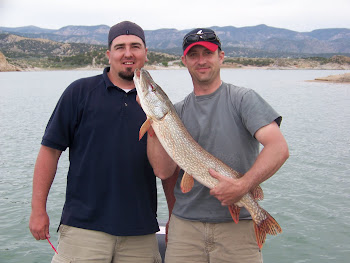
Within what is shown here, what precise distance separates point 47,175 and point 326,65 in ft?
410

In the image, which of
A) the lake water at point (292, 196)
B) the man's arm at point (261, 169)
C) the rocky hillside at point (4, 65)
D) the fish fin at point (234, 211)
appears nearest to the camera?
the man's arm at point (261, 169)

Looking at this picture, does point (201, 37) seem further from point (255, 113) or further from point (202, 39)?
point (255, 113)

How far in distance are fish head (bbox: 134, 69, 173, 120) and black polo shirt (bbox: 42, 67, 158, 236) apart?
22 centimetres

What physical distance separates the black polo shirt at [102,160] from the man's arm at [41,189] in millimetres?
127

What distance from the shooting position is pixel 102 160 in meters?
3.47

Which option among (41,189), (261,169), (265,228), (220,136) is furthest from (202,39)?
(41,189)

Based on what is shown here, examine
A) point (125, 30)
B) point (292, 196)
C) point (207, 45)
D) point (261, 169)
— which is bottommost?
point (292, 196)

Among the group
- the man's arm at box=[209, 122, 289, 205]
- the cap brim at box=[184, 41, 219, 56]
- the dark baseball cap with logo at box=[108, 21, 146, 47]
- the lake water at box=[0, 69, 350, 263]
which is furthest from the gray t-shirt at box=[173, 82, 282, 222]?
the lake water at box=[0, 69, 350, 263]

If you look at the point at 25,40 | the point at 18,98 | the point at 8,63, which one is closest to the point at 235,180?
the point at 18,98

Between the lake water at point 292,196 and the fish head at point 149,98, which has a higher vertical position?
the fish head at point 149,98

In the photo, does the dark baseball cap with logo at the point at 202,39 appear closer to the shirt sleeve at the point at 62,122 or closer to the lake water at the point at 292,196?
the shirt sleeve at the point at 62,122

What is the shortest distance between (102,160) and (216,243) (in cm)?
125

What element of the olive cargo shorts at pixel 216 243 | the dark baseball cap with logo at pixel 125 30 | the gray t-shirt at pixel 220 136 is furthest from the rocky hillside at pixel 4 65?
the olive cargo shorts at pixel 216 243

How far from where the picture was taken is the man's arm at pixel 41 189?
11.6ft
